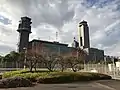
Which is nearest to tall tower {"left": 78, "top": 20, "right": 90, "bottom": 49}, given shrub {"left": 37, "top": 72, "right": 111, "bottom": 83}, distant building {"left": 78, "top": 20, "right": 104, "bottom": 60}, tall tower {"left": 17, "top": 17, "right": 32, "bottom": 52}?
distant building {"left": 78, "top": 20, "right": 104, "bottom": 60}

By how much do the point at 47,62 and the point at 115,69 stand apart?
12.5 metres

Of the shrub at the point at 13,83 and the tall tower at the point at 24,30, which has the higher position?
the tall tower at the point at 24,30

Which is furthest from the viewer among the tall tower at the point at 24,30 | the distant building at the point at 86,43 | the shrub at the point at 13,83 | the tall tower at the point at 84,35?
the tall tower at the point at 84,35

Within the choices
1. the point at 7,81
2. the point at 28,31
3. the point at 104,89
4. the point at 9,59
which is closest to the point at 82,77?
the point at 104,89

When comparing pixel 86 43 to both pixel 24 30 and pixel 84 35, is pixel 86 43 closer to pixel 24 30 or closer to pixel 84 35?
pixel 84 35

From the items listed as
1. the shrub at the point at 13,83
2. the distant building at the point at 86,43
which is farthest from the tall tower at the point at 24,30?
the shrub at the point at 13,83

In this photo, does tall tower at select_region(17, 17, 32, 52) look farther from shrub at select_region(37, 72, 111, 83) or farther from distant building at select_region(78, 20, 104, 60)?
shrub at select_region(37, 72, 111, 83)

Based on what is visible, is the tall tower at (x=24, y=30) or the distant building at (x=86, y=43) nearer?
the tall tower at (x=24, y=30)

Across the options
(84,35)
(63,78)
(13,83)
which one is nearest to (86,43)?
(84,35)

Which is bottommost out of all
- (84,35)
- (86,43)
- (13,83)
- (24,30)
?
(13,83)

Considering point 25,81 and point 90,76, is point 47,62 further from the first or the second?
point 25,81

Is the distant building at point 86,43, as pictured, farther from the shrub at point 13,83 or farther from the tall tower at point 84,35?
the shrub at point 13,83

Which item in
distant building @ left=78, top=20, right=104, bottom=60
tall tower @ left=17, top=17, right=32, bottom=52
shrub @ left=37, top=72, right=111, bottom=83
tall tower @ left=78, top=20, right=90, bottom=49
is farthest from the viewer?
tall tower @ left=78, top=20, right=90, bottom=49

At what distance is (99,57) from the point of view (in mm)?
113000
